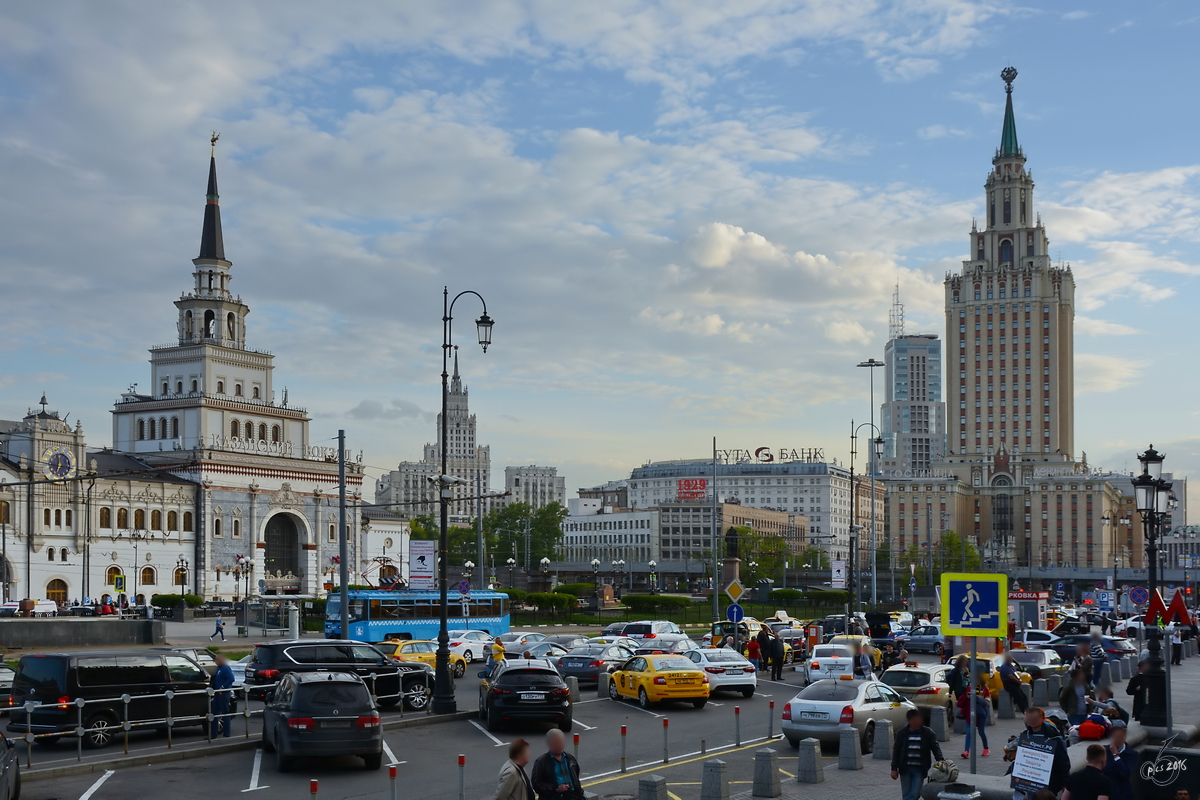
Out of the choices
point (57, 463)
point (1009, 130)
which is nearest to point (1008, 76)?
point (1009, 130)

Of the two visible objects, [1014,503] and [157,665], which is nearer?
[157,665]

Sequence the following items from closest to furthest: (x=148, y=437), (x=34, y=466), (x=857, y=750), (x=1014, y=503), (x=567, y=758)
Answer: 1. (x=567, y=758)
2. (x=857, y=750)
3. (x=34, y=466)
4. (x=148, y=437)
5. (x=1014, y=503)

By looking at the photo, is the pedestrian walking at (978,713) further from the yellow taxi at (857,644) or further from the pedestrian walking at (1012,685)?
the yellow taxi at (857,644)

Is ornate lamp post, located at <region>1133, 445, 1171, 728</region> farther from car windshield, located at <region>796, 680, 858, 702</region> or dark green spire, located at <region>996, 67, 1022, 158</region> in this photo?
dark green spire, located at <region>996, 67, 1022, 158</region>

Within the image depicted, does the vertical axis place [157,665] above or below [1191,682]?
above

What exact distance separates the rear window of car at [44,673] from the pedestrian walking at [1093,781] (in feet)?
58.4

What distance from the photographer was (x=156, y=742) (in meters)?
24.3

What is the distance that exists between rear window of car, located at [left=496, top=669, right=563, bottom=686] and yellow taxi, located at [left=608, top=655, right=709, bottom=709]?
5.28 metres

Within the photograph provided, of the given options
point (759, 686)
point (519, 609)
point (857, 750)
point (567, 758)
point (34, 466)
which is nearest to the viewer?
point (567, 758)

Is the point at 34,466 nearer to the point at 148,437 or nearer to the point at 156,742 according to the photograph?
the point at 148,437

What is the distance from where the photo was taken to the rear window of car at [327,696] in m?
21.0

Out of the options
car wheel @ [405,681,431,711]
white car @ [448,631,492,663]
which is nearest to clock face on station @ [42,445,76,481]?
white car @ [448,631,492,663]

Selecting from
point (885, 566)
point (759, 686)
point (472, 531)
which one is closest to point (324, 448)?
point (472, 531)

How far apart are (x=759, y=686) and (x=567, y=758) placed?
25777 mm
